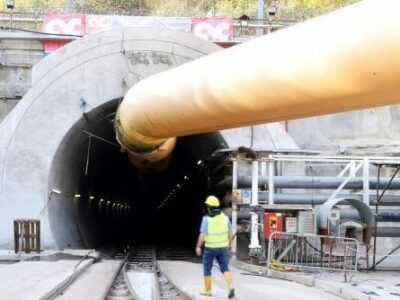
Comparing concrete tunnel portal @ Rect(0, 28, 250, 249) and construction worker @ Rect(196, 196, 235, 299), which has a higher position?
concrete tunnel portal @ Rect(0, 28, 250, 249)

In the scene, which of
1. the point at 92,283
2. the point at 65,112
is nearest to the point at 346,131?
the point at 65,112

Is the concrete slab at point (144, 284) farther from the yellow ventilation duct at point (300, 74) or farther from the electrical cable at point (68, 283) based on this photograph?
the yellow ventilation duct at point (300, 74)

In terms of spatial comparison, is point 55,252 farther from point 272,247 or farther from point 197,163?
point 197,163

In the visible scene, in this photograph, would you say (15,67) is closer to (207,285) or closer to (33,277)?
(33,277)

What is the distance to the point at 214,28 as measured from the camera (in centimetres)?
3014

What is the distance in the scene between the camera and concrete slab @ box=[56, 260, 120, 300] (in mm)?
10570

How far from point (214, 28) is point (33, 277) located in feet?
65.5

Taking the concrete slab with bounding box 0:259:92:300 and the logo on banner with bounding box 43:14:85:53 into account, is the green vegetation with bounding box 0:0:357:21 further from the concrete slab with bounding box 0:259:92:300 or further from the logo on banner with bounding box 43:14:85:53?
the concrete slab with bounding box 0:259:92:300

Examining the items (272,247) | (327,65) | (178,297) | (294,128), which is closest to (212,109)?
(327,65)

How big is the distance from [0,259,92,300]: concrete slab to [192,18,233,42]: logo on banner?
16786mm

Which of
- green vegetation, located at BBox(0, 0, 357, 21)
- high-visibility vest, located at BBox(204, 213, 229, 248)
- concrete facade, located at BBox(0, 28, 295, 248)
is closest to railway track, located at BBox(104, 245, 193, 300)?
high-visibility vest, located at BBox(204, 213, 229, 248)

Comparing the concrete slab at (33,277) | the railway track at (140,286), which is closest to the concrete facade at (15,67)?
the railway track at (140,286)

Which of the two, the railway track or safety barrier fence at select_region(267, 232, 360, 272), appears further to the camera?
safety barrier fence at select_region(267, 232, 360, 272)

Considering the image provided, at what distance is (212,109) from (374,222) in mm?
8422
